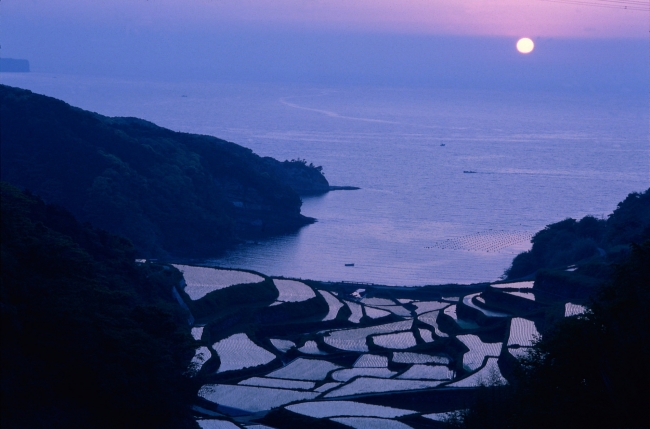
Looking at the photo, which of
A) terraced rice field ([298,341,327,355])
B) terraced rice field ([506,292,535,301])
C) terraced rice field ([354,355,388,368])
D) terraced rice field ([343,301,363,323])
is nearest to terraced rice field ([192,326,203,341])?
terraced rice field ([298,341,327,355])

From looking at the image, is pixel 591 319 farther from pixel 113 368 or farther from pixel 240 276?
pixel 240 276

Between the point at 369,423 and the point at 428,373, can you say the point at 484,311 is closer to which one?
the point at 428,373

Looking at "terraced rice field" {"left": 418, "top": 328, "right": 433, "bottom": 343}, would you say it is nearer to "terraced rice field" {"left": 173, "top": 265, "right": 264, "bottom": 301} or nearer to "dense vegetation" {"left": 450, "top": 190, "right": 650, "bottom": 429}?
"terraced rice field" {"left": 173, "top": 265, "right": 264, "bottom": 301}

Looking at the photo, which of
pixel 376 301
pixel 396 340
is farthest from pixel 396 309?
pixel 396 340

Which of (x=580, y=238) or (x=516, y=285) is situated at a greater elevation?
(x=580, y=238)

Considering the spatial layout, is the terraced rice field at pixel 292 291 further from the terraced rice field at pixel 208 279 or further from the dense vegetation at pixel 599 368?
the dense vegetation at pixel 599 368
